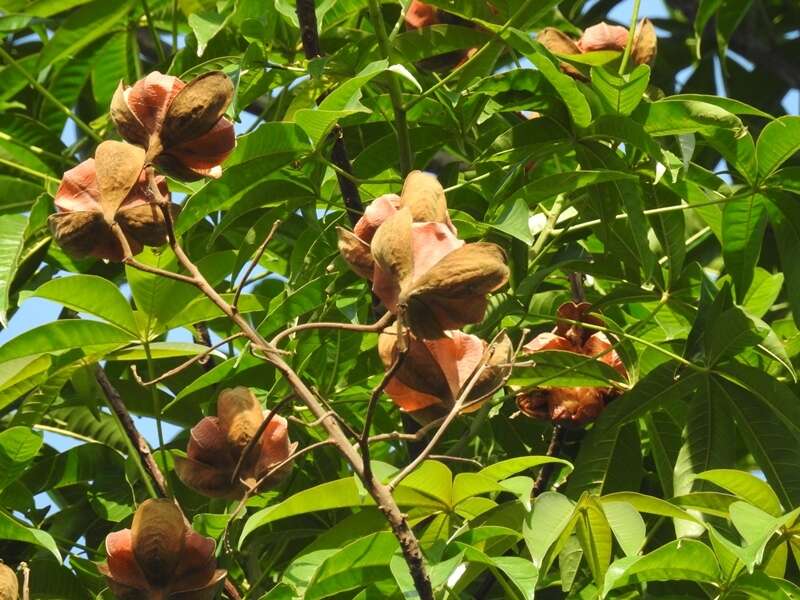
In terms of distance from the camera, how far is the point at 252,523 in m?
1.39

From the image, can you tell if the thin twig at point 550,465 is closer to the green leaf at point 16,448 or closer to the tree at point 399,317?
the tree at point 399,317

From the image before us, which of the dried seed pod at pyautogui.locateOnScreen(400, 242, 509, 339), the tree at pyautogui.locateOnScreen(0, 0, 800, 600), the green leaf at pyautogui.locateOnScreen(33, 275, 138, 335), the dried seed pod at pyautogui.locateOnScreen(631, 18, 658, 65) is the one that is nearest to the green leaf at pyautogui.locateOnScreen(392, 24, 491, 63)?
the tree at pyautogui.locateOnScreen(0, 0, 800, 600)

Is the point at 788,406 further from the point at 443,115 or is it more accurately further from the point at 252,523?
the point at 252,523

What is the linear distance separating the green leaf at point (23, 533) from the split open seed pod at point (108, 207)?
0.35 metres

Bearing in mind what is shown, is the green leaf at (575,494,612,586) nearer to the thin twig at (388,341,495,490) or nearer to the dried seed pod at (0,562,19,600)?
the thin twig at (388,341,495,490)

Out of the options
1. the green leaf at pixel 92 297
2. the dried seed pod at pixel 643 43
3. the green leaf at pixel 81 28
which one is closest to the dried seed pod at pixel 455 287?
the green leaf at pixel 92 297

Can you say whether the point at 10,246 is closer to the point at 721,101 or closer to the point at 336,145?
the point at 336,145

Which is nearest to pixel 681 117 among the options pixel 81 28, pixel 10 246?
pixel 10 246

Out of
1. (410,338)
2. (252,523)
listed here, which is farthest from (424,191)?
(252,523)

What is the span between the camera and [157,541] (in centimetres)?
144

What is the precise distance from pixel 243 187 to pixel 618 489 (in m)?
0.62

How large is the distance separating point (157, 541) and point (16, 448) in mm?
348

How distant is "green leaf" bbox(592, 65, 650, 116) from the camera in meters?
1.61

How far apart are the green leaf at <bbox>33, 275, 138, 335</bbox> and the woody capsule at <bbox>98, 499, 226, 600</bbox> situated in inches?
15.1
